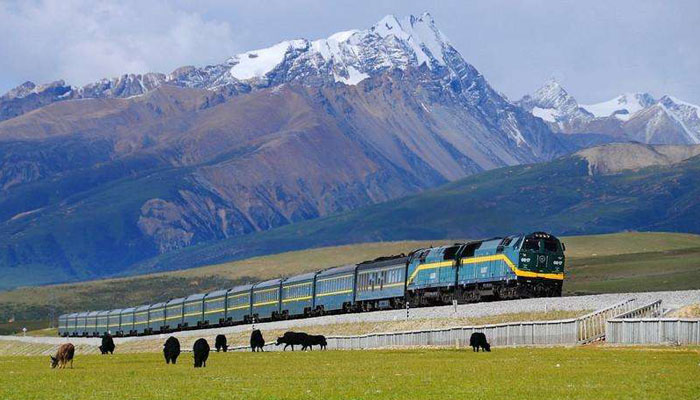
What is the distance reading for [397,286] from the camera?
3898 inches

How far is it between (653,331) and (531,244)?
24.3 metres

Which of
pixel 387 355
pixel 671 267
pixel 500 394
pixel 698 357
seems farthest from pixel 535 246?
pixel 671 267

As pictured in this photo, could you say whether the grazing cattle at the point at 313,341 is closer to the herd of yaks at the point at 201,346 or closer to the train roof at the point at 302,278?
the herd of yaks at the point at 201,346

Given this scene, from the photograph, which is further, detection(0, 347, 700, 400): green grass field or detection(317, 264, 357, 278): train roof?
detection(317, 264, 357, 278): train roof

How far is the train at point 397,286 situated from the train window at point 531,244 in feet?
0.23

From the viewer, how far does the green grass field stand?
122 feet

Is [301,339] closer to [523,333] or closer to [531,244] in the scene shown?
[523,333]

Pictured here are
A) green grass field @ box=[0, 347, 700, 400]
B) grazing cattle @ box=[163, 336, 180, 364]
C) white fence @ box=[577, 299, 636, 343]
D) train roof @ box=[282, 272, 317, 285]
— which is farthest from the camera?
train roof @ box=[282, 272, 317, 285]

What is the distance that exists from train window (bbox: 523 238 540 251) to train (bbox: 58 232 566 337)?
0.23 feet

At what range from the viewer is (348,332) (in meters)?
93.1

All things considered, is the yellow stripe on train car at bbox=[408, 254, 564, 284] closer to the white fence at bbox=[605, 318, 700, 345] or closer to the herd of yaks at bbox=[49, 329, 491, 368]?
the herd of yaks at bbox=[49, 329, 491, 368]

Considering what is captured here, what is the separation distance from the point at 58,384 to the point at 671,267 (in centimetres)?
14524

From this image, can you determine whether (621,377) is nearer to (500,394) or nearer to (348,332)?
(500,394)

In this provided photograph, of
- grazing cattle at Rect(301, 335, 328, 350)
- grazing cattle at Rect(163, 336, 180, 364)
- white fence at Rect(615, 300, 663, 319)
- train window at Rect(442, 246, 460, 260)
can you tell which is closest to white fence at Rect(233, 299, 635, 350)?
white fence at Rect(615, 300, 663, 319)
